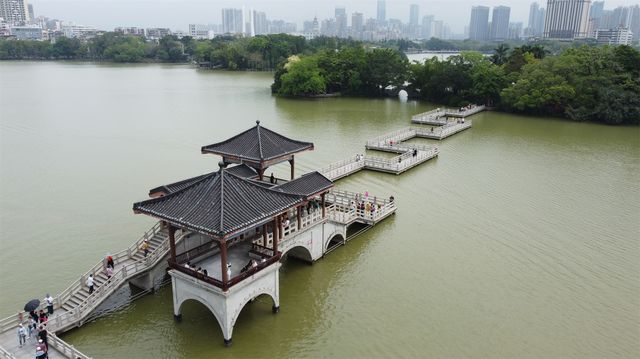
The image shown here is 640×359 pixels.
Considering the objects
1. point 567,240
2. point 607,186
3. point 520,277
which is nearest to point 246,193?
point 520,277

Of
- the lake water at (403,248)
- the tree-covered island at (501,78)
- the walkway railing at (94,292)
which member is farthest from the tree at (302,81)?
the walkway railing at (94,292)

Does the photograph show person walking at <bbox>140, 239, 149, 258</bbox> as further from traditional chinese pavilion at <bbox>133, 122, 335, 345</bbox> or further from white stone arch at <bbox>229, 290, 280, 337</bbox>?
white stone arch at <bbox>229, 290, 280, 337</bbox>

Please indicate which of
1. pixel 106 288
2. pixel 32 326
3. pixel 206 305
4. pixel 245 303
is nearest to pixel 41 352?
pixel 32 326

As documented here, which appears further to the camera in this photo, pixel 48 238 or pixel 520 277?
pixel 48 238

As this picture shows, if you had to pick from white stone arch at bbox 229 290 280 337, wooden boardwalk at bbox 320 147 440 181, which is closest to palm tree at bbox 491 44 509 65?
wooden boardwalk at bbox 320 147 440 181

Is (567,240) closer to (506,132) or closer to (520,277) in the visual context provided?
(520,277)

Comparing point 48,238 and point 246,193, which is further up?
point 246,193
